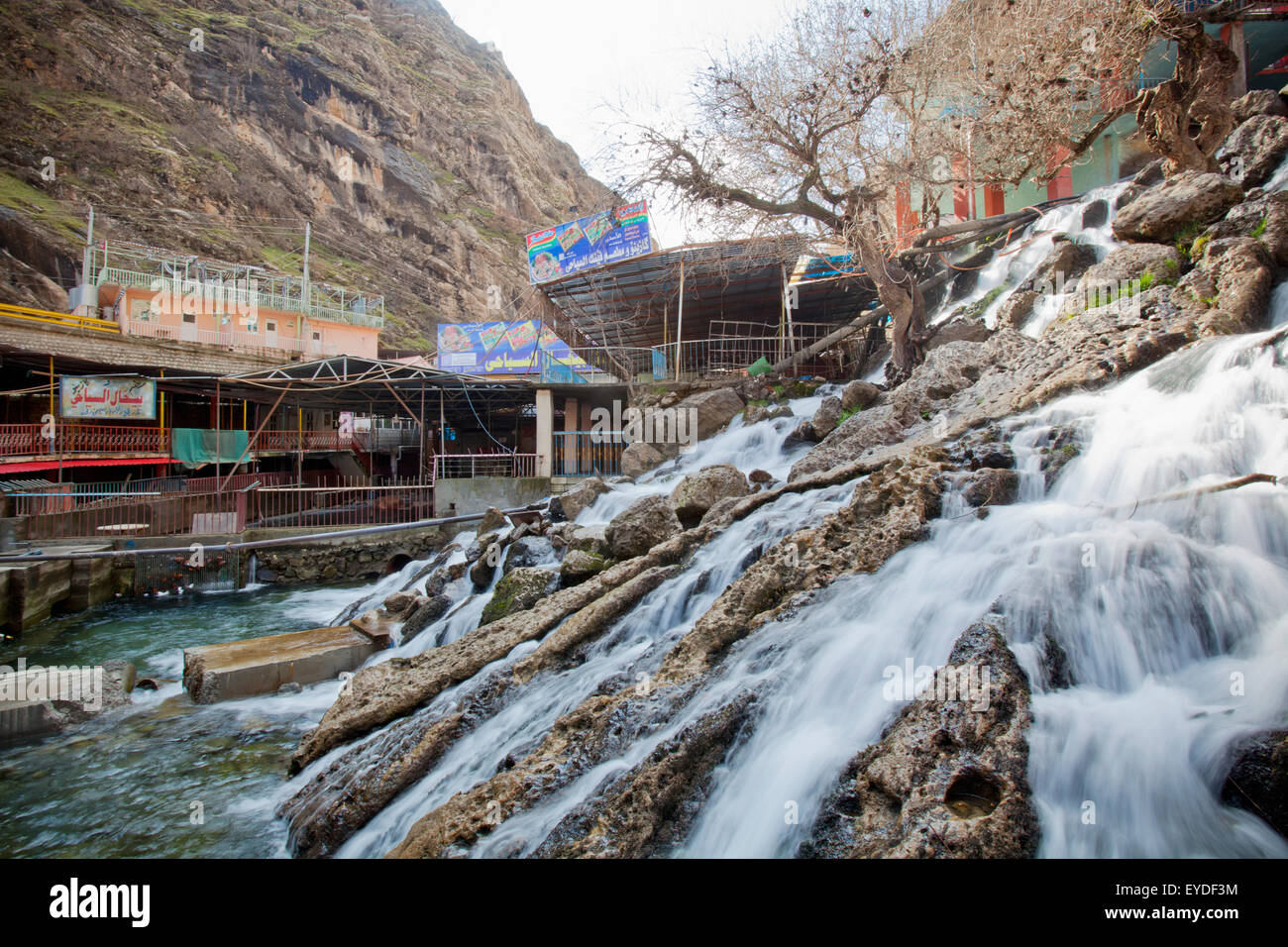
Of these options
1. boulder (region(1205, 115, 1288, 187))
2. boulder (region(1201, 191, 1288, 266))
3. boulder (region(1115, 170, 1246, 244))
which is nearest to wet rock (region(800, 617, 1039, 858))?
boulder (region(1201, 191, 1288, 266))

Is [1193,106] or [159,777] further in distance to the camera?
[1193,106]

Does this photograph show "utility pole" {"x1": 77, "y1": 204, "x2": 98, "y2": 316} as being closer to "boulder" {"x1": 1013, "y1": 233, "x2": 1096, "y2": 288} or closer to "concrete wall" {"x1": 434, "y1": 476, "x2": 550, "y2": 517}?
"concrete wall" {"x1": 434, "y1": 476, "x2": 550, "y2": 517}

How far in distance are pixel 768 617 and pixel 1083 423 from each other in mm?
4292

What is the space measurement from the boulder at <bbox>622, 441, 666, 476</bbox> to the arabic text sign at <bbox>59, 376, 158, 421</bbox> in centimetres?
1594

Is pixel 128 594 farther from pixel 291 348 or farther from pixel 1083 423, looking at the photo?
pixel 291 348

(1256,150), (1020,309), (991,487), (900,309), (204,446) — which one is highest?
(1256,150)

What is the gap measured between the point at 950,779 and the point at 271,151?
6231cm

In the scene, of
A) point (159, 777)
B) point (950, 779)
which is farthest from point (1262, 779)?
point (159, 777)

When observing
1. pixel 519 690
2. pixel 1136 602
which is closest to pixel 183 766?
pixel 519 690

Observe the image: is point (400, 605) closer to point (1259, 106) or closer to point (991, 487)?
point (991, 487)

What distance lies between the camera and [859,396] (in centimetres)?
1243

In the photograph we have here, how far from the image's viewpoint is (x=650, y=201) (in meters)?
13.0

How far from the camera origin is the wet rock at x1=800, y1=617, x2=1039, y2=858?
2.75 metres

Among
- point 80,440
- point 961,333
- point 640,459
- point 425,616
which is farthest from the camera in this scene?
point 80,440
